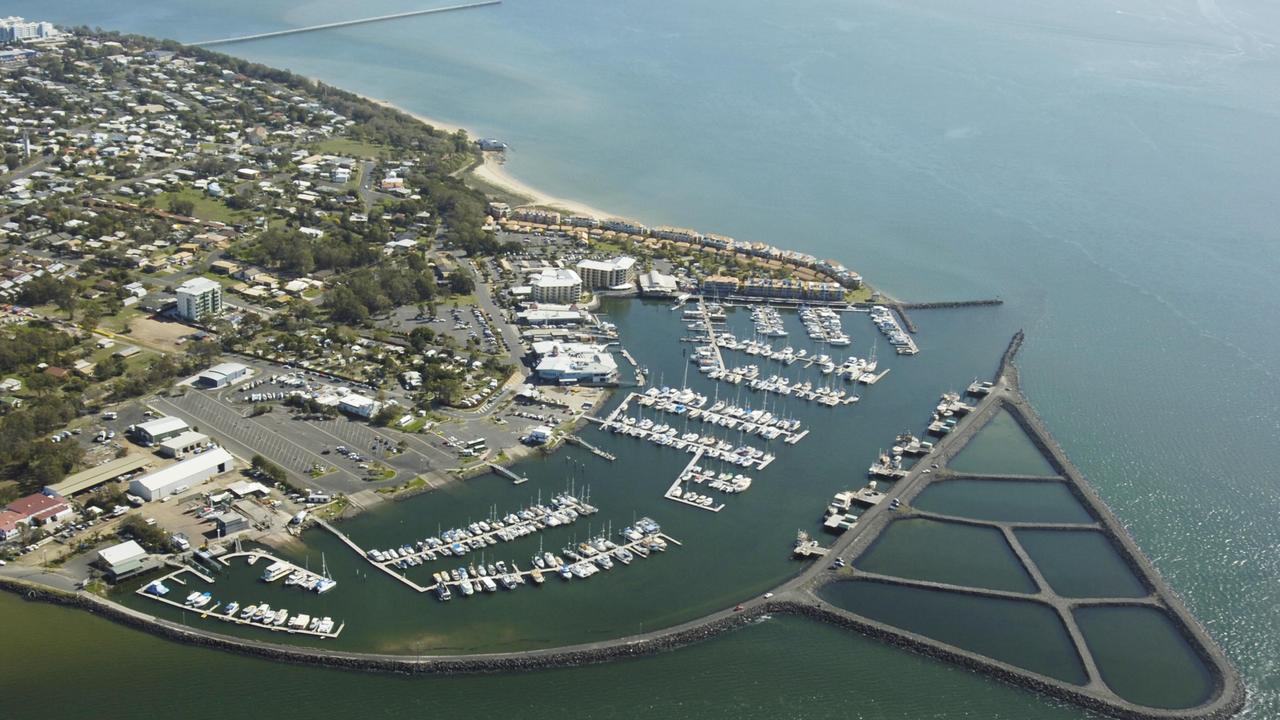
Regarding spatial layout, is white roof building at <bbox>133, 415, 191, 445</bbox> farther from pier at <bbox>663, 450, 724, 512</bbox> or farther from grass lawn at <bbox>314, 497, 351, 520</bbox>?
pier at <bbox>663, 450, 724, 512</bbox>

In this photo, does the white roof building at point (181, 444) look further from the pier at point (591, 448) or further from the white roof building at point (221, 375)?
the pier at point (591, 448)

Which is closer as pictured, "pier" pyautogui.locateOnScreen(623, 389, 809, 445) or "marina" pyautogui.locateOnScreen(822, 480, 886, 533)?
"marina" pyautogui.locateOnScreen(822, 480, 886, 533)

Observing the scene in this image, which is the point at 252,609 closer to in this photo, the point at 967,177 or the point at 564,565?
the point at 564,565

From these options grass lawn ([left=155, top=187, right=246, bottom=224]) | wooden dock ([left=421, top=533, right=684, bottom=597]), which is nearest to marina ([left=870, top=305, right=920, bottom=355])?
wooden dock ([left=421, top=533, right=684, bottom=597])

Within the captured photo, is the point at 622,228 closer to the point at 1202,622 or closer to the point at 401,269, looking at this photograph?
the point at 401,269

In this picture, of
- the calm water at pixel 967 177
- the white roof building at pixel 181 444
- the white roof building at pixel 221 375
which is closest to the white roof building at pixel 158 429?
the white roof building at pixel 181 444

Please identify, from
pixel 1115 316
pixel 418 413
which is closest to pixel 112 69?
pixel 418 413

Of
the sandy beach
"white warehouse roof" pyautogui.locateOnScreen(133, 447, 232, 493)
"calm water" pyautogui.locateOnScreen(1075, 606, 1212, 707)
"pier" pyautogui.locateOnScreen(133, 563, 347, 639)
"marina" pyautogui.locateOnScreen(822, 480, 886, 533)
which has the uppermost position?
the sandy beach
